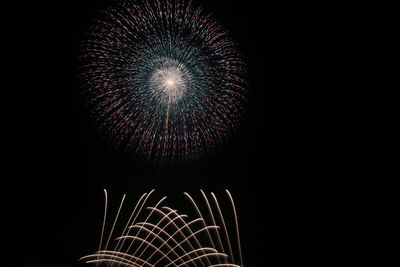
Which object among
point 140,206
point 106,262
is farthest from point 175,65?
point 106,262

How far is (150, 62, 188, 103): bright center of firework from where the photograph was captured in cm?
759

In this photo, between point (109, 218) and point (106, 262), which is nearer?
point (106, 262)

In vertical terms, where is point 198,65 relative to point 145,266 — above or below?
above

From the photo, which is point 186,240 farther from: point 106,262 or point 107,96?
point 107,96

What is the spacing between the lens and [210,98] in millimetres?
7520

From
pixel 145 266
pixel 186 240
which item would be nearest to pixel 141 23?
pixel 186 240

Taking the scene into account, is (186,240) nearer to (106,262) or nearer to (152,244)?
(152,244)

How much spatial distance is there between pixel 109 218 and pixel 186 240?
5.92 ft

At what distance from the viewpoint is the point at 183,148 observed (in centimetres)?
745

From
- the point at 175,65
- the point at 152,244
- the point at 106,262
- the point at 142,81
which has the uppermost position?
the point at 175,65

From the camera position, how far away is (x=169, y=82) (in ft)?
25.3

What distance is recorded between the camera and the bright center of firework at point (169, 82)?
7586 millimetres

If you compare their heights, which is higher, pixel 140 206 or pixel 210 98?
pixel 210 98

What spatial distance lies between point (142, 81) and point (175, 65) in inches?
30.5
